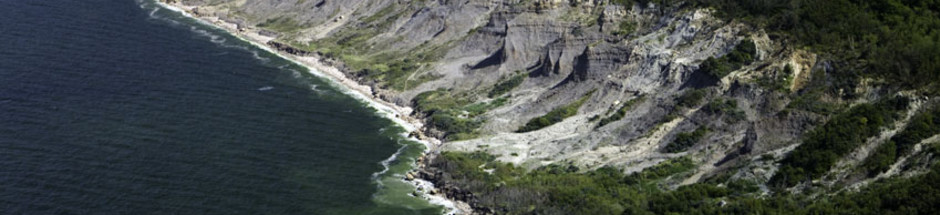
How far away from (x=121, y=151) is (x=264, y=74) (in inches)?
1742

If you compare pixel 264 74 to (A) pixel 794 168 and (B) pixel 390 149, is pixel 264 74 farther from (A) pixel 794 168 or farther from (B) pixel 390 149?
(A) pixel 794 168

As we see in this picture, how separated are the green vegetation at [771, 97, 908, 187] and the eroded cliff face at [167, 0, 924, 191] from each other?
91.4 inches

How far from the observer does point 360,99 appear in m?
151

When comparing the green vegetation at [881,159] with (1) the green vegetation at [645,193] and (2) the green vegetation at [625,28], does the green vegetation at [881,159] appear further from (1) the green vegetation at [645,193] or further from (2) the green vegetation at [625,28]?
(2) the green vegetation at [625,28]

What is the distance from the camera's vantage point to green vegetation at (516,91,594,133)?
416 feet

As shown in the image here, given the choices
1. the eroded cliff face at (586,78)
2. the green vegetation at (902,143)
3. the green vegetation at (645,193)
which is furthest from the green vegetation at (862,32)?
the green vegetation at (645,193)

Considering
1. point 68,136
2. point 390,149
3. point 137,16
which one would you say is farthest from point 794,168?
point 137,16

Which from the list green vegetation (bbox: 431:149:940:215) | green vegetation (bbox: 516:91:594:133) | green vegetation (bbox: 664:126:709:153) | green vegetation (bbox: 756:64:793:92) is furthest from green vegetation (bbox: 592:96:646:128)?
green vegetation (bbox: 756:64:793:92)

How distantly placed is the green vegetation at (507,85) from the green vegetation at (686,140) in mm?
36001

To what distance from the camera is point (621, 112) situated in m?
121

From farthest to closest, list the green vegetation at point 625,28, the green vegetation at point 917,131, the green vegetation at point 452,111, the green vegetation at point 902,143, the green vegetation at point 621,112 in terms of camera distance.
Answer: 1. the green vegetation at point 625,28
2. the green vegetation at point 452,111
3. the green vegetation at point 621,112
4. the green vegetation at point 917,131
5. the green vegetation at point 902,143

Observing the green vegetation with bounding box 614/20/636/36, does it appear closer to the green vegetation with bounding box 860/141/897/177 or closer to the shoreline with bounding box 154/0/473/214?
the shoreline with bounding box 154/0/473/214

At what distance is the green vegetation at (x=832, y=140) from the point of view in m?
95.6

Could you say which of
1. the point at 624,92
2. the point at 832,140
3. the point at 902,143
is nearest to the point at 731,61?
the point at 624,92
